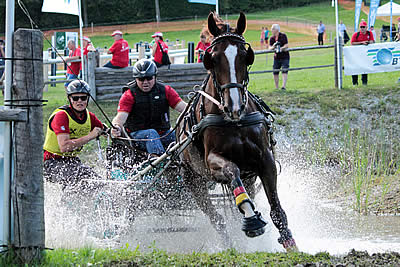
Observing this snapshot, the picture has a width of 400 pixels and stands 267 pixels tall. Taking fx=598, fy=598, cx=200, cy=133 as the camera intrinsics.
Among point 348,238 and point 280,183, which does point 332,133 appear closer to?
point 280,183

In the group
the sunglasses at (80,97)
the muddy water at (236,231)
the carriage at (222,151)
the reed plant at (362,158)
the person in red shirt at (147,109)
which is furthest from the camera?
the reed plant at (362,158)

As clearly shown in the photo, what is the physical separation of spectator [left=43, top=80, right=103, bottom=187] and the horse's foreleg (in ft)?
5.85

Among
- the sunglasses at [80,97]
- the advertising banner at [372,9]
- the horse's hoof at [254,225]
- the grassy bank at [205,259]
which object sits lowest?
the grassy bank at [205,259]

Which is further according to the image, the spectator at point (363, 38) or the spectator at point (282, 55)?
the spectator at point (282, 55)

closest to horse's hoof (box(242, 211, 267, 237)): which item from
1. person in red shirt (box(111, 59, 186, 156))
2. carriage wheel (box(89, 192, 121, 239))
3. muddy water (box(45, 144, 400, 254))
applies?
muddy water (box(45, 144, 400, 254))

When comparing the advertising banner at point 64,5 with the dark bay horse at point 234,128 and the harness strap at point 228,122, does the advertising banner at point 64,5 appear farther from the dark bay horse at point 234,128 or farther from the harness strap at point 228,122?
the harness strap at point 228,122

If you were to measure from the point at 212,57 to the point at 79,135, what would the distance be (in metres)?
2.29

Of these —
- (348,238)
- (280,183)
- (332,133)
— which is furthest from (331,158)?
(348,238)

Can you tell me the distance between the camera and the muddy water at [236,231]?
5.86 metres

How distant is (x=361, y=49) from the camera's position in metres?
13.7

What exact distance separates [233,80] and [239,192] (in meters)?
0.91

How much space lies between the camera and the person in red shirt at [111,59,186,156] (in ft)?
21.9

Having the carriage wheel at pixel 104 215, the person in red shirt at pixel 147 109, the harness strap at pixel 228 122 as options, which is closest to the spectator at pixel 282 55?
the person in red shirt at pixel 147 109

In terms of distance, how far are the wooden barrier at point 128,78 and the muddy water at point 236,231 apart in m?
6.66
